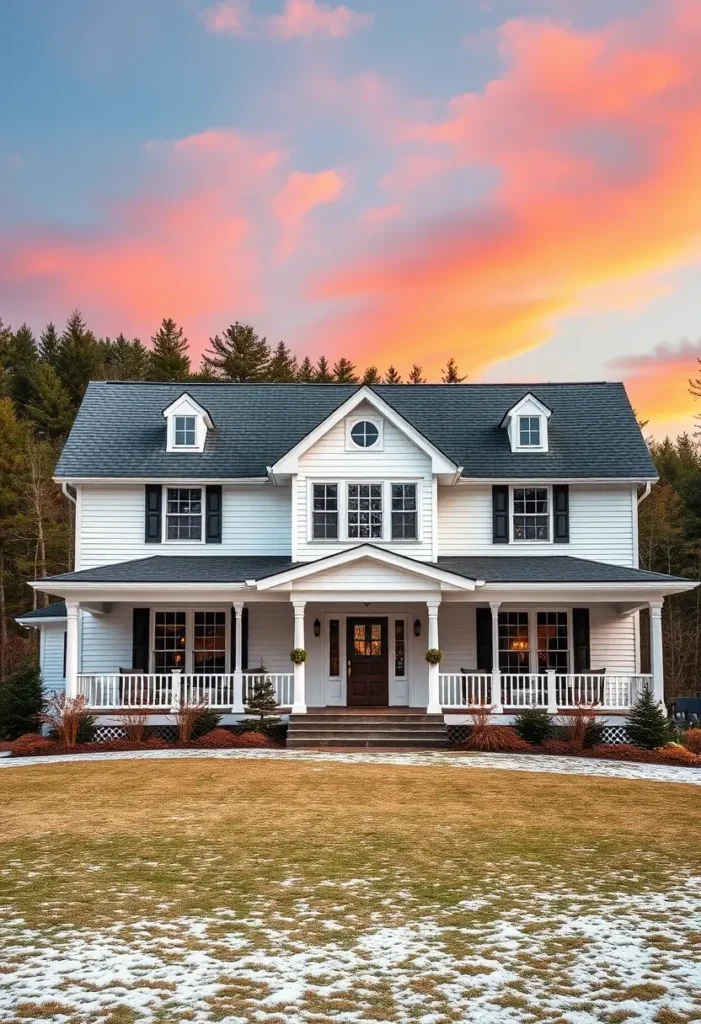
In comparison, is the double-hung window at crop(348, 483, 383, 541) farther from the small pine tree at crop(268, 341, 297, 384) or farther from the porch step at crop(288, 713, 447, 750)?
the small pine tree at crop(268, 341, 297, 384)

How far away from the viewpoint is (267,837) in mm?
11414

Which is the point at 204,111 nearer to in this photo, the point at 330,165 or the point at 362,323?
the point at 330,165

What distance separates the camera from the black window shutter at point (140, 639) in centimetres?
2434

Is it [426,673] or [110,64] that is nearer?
[110,64]

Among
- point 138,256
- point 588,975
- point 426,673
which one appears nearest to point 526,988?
point 588,975

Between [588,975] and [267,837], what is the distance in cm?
557

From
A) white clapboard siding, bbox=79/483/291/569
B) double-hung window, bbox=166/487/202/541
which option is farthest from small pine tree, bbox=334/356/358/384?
double-hung window, bbox=166/487/202/541

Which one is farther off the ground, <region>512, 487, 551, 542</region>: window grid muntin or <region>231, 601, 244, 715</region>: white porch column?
<region>512, 487, 551, 542</region>: window grid muntin

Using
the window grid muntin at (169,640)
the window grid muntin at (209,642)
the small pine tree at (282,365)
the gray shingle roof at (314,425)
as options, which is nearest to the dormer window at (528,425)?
the gray shingle roof at (314,425)

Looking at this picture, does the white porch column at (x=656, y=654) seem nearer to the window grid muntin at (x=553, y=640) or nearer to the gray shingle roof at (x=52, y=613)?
the window grid muntin at (x=553, y=640)

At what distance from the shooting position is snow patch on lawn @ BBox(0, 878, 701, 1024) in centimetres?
600

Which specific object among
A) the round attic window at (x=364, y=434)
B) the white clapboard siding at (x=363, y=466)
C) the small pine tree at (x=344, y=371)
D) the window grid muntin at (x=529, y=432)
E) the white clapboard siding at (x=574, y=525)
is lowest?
the white clapboard siding at (x=574, y=525)

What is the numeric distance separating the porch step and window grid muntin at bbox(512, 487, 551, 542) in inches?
249

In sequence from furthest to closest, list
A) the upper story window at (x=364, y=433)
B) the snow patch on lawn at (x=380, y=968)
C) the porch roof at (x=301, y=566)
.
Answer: the upper story window at (x=364, y=433)
the porch roof at (x=301, y=566)
the snow patch on lawn at (x=380, y=968)
